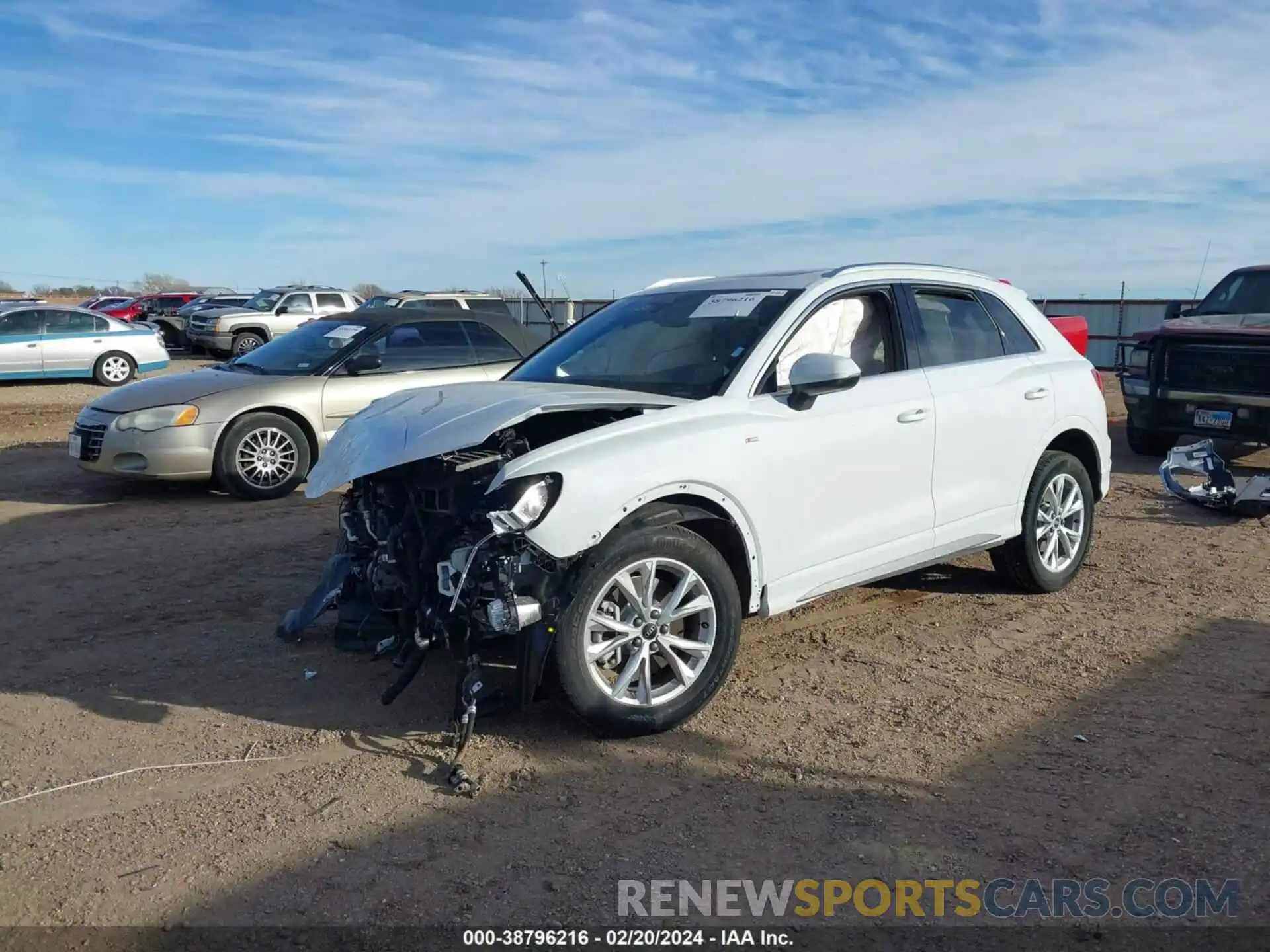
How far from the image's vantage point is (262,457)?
9148 mm

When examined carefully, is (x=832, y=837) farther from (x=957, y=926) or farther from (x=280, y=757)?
(x=280, y=757)

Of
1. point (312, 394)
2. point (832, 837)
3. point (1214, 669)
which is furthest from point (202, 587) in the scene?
point (1214, 669)

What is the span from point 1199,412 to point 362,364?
751 centimetres

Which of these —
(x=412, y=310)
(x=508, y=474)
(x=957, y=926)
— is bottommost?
(x=957, y=926)

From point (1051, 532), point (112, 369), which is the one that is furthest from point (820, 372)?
point (112, 369)

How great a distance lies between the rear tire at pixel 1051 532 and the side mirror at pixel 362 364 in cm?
563

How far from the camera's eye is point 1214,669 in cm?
513

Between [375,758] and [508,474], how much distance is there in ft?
3.98

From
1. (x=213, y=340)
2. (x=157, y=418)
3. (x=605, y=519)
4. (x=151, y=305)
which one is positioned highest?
(x=151, y=305)

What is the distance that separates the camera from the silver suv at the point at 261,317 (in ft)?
88.3

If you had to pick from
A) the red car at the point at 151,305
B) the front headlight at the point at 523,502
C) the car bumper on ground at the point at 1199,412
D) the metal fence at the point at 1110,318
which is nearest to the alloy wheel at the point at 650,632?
the front headlight at the point at 523,502

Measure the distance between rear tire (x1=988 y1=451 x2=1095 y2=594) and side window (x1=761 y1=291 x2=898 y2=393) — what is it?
1.33 m

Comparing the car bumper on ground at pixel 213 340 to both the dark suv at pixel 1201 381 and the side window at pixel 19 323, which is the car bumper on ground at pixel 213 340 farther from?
the dark suv at pixel 1201 381

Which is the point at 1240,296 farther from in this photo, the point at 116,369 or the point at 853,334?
the point at 116,369
